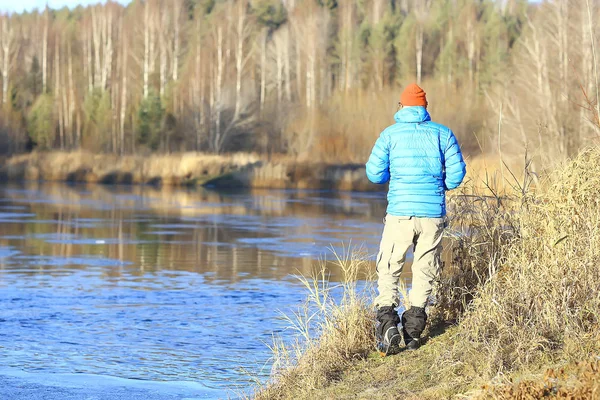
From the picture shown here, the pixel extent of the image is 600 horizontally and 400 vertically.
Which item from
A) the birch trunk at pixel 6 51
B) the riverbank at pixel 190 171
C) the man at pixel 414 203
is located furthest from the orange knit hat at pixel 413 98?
the birch trunk at pixel 6 51

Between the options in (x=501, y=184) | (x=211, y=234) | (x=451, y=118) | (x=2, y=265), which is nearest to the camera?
(x=501, y=184)

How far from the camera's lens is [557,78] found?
37562mm

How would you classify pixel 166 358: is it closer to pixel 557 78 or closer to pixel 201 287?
pixel 201 287

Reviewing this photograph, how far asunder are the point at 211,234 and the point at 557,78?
19.5 metres

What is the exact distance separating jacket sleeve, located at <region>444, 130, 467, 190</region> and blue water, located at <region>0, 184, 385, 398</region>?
2.17m

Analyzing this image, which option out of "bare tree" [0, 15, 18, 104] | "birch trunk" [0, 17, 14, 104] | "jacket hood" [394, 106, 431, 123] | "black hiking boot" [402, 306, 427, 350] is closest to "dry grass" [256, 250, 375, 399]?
"black hiking boot" [402, 306, 427, 350]

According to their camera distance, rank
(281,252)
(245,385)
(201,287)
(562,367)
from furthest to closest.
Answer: (281,252)
(201,287)
(245,385)
(562,367)

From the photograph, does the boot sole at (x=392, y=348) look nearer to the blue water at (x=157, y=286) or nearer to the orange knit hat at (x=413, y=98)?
the blue water at (x=157, y=286)

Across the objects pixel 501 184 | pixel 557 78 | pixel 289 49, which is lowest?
pixel 501 184

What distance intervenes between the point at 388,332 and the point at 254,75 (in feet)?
207

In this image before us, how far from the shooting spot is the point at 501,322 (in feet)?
22.5

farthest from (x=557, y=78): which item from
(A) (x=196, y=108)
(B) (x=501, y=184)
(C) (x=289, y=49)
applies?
(C) (x=289, y=49)

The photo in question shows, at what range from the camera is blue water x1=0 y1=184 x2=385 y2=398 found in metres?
9.44

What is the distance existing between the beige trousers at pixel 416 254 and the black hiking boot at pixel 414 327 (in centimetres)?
6
